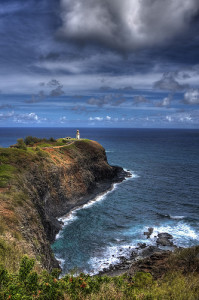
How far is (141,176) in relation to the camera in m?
77.1

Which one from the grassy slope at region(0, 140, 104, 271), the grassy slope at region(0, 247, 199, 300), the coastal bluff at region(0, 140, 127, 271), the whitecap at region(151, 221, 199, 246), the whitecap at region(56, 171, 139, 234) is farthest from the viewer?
the whitecap at region(56, 171, 139, 234)

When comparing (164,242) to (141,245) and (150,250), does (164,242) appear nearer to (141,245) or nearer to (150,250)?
(150,250)

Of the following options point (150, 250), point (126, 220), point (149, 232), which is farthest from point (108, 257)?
point (126, 220)

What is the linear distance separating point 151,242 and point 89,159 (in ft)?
128

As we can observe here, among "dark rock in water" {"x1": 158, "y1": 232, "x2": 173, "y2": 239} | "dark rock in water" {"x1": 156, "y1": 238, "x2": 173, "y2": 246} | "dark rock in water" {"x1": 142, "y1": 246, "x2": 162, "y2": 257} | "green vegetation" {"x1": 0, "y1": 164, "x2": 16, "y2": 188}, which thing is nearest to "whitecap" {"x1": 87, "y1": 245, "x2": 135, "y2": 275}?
"dark rock in water" {"x1": 142, "y1": 246, "x2": 162, "y2": 257}

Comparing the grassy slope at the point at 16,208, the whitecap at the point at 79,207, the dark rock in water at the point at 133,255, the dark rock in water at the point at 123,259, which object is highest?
the grassy slope at the point at 16,208

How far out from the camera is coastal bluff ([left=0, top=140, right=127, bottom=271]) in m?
22.3

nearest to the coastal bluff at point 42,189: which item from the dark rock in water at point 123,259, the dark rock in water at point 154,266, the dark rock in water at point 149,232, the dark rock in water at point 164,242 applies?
the dark rock in water at point 123,259

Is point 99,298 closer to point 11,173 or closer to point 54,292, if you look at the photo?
point 54,292

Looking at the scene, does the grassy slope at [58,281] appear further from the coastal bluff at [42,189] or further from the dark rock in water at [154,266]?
the dark rock in water at [154,266]

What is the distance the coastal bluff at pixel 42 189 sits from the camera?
73.1 ft

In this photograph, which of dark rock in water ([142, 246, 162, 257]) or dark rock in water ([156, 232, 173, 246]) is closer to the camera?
dark rock in water ([142, 246, 162, 257])

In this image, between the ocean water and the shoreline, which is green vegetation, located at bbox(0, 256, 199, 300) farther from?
the shoreline

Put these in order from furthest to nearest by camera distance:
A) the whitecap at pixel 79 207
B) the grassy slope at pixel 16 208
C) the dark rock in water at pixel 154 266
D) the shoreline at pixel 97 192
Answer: the whitecap at pixel 79 207 → the shoreline at pixel 97 192 → the dark rock in water at pixel 154 266 → the grassy slope at pixel 16 208
